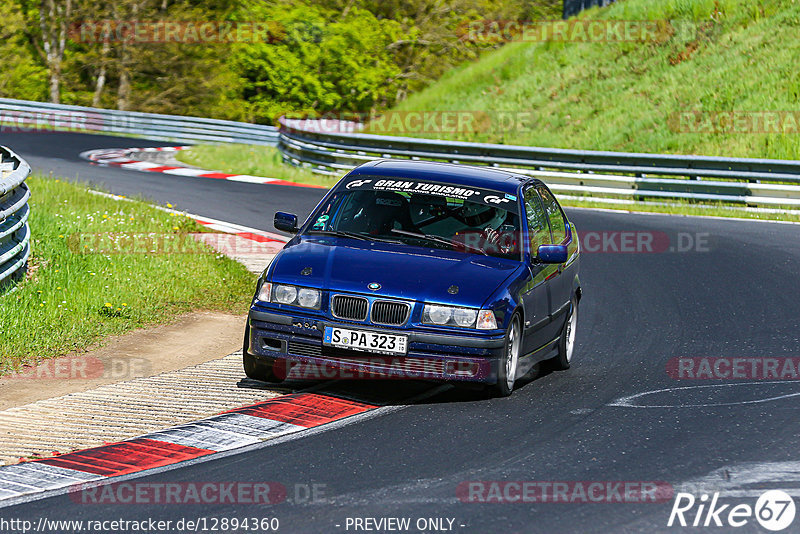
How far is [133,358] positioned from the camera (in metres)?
9.34

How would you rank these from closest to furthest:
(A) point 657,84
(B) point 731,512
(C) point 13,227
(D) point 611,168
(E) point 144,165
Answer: (B) point 731,512 → (C) point 13,227 → (D) point 611,168 → (E) point 144,165 → (A) point 657,84

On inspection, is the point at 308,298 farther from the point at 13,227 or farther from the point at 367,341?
the point at 13,227

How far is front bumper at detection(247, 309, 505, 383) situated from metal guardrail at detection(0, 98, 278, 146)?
29.1 meters

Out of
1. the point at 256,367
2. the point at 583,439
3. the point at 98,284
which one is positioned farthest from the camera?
the point at 98,284

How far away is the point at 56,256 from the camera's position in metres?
12.5

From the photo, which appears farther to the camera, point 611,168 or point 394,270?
point 611,168

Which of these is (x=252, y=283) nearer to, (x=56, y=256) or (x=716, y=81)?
(x=56, y=256)

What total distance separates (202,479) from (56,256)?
23.6 feet

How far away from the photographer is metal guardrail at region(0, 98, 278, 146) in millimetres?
37000

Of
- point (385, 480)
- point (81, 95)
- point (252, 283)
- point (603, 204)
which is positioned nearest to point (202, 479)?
point (385, 480)
